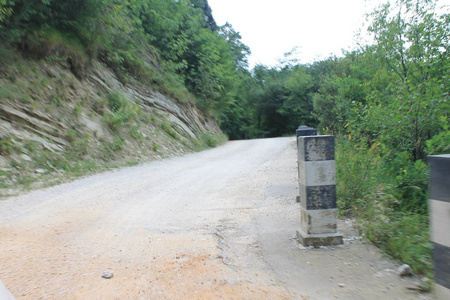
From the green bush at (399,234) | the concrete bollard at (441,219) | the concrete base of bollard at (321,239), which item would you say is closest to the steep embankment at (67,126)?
the concrete base of bollard at (321,239)

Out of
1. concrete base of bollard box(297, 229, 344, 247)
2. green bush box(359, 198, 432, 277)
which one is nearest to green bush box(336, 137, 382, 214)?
green bush box(359, 198, 432, 277)

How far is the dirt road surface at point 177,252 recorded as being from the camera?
9.04 feet

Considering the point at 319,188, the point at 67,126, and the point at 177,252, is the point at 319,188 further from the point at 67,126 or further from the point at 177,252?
the point at 67,126

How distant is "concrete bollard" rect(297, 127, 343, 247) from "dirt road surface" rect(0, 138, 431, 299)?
0.20m

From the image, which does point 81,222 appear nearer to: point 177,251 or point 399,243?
point 177,251

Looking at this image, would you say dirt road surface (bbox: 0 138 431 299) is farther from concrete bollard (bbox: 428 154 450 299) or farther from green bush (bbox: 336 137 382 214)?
green bush (bbox: 336 137 382 214)

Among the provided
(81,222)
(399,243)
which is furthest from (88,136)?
(399,243)

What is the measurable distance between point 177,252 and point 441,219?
249 centimetres

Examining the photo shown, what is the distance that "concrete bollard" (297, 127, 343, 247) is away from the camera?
3648 mm

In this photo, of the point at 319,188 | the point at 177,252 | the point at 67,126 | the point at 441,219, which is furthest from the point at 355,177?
the point at 67,126

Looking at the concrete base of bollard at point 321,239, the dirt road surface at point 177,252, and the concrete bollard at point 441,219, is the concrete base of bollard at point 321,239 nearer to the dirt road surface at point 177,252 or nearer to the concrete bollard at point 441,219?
the dirt road surface at point 177,252

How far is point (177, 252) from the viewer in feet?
12.0

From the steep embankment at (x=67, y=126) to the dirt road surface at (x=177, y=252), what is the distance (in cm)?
212

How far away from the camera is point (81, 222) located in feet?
16.0
